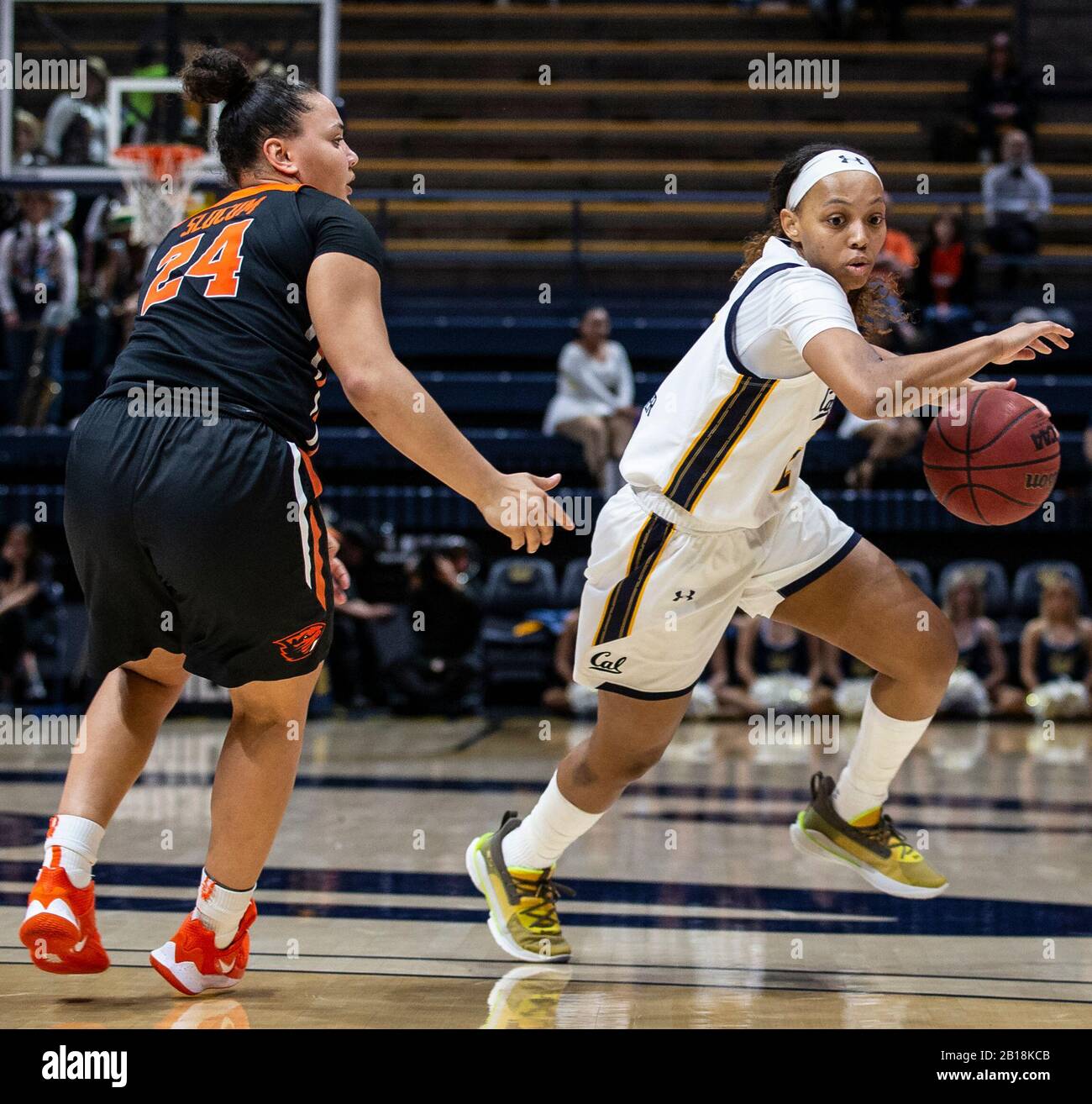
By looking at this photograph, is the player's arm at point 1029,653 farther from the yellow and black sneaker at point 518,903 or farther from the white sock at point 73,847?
the white sock at point 73,847

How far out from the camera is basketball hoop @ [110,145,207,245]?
376 inches

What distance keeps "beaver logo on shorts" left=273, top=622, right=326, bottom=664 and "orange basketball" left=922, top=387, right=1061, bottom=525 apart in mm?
1542

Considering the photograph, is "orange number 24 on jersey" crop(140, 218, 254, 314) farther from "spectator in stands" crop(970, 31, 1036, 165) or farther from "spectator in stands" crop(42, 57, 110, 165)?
"spectator in stands" crop(970, 31, 1036, 165)

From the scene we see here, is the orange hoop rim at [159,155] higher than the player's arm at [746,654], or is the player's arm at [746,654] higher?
the orange hoop rim at [159,155]

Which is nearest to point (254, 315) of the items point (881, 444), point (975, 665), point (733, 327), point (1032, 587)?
point (733, 327)

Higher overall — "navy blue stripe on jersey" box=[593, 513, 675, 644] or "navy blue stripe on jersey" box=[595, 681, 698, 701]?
"navy blue stripe on jersey" box=[593, 513, 675, 644]

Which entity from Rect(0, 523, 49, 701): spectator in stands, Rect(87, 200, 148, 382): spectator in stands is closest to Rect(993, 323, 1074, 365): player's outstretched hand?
Rect(0, 523, 49, 701): spectator in stands

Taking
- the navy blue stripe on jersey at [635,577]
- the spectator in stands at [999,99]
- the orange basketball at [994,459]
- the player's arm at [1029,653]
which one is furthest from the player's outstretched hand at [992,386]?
the spectator in stands at [999,99]

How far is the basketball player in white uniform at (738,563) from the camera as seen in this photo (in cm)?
335

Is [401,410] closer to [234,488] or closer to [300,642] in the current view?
[234,488]

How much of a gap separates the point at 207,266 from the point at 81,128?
7.81 meters

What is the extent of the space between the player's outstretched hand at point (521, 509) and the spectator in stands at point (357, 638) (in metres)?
6.88
